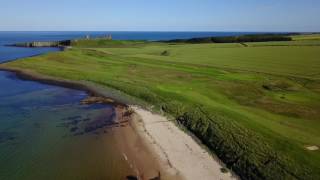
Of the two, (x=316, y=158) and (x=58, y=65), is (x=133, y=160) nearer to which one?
(x=316, y=158)

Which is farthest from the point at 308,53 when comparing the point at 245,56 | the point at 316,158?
the point at 316,158

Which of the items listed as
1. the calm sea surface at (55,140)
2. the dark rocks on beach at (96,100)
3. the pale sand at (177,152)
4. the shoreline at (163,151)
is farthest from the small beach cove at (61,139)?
the pale sand at (177,152)

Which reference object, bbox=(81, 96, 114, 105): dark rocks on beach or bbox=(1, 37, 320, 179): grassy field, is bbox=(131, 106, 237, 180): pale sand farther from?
bbox=(81, 96, 114, 105): dark rocks on beach

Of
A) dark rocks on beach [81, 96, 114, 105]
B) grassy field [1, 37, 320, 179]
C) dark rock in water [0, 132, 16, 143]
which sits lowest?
dark rock in water [0, 132, 16, 143]

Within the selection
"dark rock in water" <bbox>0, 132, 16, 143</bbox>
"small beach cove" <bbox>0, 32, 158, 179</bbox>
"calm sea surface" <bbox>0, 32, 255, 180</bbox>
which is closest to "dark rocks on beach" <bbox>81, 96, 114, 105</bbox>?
"small beach cove" <bbox>0, 32, 158, 179</bbox>

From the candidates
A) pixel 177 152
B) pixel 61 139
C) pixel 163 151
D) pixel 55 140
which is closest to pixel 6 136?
pixel 55 140

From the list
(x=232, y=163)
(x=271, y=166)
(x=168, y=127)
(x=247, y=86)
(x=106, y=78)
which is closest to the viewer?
(x=271, y=166)

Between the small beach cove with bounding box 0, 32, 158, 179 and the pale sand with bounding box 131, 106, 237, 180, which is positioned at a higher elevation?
the pale sand with bounding box 131, 106, 237, 180

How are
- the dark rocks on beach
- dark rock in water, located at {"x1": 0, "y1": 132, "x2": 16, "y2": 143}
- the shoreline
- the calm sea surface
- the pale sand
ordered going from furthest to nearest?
1. the dark rocks on beach
2. dark rock in water, located at {"x1": 0, "y1": 132, "x2": 16, "y2": 143}
3. the calm sea surface
4. the shoreline
5. the pale sand
